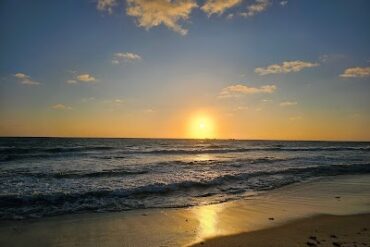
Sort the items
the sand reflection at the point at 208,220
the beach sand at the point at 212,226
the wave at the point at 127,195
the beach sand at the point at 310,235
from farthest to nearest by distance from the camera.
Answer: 1. the wave at the point at 127,195
2. the sand reflection at the point at 208,220
3. the beach sand at the point at 212,226
4. the beach sand at the point at 310,235

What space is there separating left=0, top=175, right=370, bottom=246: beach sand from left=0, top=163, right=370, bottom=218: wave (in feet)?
3.31

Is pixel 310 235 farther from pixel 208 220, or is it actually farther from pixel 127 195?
pixel 127 195

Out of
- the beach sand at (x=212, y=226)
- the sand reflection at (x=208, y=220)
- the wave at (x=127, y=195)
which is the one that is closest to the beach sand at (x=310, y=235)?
the beach sand at (x=212, y=226)

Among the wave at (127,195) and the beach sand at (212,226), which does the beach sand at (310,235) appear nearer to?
the beach sand at (212,226)

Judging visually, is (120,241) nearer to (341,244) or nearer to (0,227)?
(0,227)

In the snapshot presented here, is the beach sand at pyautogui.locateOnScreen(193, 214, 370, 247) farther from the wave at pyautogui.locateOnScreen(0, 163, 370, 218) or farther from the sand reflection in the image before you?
the wave at pyautogui.locateOnScreen(0, 163, 370, 218)

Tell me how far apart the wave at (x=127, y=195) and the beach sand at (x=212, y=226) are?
1.01m

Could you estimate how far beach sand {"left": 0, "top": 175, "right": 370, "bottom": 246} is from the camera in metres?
6.48

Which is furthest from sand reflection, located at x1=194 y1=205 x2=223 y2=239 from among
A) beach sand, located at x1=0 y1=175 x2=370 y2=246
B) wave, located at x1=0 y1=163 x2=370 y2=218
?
wave, located at x1=0 y1=163 x2=370 y2=218

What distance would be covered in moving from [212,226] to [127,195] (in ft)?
14.8

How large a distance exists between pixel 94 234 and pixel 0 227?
7.47 feet

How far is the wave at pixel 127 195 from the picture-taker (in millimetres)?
9551

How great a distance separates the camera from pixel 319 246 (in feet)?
19.7

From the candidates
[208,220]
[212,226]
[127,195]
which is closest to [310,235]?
[212,226]
